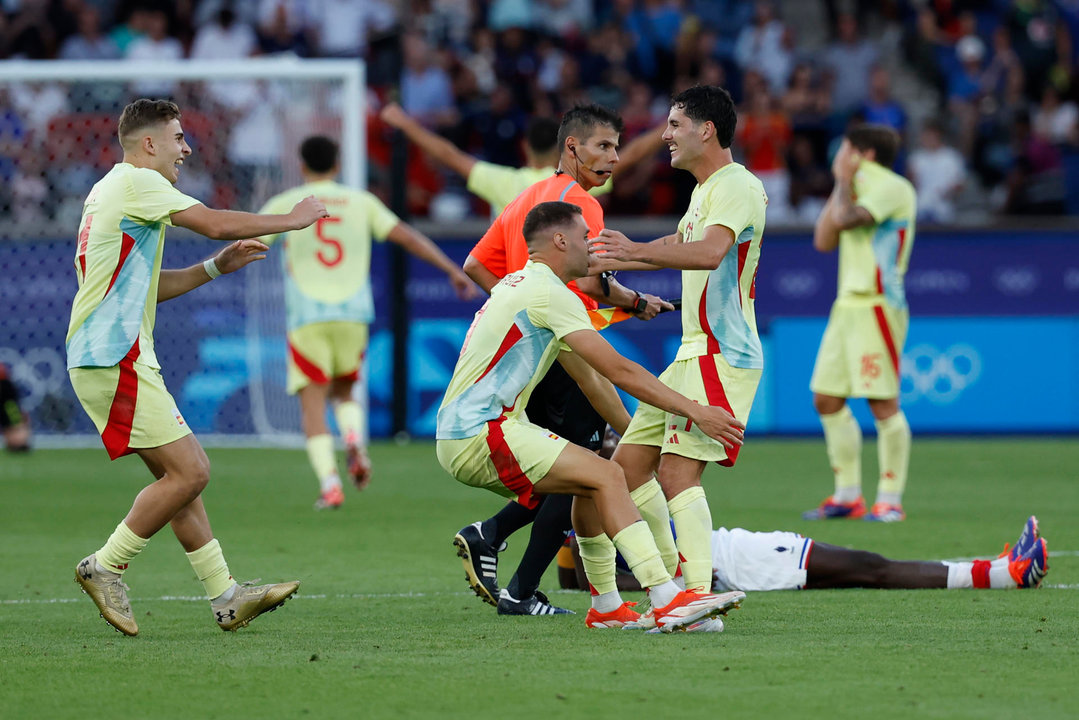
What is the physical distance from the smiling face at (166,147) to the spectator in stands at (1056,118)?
576 inches

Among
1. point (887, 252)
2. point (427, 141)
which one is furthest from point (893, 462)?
point (427, 141)

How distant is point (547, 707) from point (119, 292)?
2.55 metres

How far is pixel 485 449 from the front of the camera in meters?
5.77

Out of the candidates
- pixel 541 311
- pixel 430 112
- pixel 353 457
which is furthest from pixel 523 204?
pixel 430 112

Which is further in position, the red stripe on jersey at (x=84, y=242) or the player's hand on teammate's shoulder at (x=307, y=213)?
the red stripe on jersey at (x=84, y=242)

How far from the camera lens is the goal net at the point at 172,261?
15.5 meters

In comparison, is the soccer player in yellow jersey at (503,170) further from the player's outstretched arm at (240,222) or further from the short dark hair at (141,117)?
the player's outstretched arm at (240,222)

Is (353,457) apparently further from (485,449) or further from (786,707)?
(786,707)

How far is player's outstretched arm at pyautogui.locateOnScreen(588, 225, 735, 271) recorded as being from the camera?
18.6 ft

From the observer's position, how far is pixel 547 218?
5883 mm

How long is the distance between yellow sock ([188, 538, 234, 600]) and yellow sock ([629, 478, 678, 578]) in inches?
64.1

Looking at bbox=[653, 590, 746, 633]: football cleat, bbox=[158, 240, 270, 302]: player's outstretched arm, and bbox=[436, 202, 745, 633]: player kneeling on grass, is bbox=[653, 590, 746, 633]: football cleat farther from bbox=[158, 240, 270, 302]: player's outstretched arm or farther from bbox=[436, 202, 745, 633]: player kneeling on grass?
bbox=[158, 240, 270, 302]: player's outstretched arm

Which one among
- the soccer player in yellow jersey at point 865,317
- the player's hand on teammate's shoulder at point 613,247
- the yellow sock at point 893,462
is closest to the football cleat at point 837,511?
the soccer player in yellow jersey at point 865,317

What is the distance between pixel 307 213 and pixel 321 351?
5361mm
